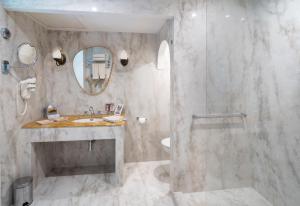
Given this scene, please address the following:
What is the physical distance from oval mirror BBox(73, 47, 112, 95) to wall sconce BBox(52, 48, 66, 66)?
16 cm

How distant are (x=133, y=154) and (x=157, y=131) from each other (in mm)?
575

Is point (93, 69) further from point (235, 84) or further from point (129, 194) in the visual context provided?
point (235, 84)

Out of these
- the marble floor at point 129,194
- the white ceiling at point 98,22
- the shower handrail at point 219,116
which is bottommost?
the marble floor at point 129,194

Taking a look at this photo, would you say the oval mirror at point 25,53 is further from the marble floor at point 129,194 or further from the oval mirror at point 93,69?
the marble floor at point 129,194

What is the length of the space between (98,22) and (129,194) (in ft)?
7.68

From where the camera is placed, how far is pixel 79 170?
300cm

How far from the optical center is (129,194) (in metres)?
2.34

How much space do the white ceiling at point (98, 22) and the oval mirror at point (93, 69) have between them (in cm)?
37

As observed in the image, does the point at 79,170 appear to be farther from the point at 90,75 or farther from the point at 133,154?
the point at 90,75

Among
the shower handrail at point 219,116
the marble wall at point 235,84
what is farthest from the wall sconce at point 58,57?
the shower handrail at point 219,116

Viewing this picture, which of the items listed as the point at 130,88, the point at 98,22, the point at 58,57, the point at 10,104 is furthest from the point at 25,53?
the point at 130,88

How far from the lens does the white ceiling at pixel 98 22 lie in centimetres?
246

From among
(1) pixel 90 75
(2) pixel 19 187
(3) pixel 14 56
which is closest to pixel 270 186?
(2) pixel 19 187

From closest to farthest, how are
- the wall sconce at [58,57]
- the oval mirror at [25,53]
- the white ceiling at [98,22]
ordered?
the oval mirror at [25,53] → the white ceiling at [98,22] → the wall sconce at [58,57]
